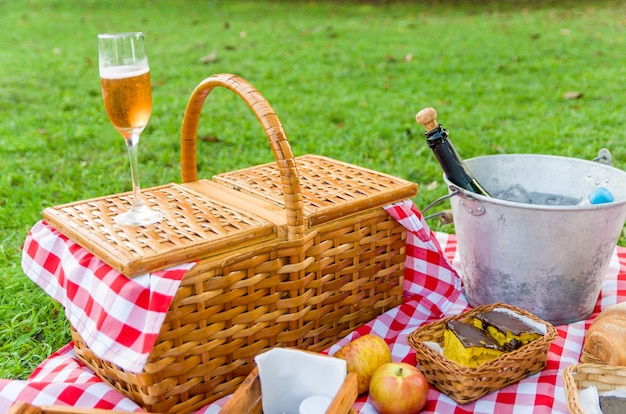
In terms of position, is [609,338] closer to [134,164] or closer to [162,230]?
[162,230]

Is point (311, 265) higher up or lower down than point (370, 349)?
higher up

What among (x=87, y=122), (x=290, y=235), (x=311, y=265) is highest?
(x=290, y=235)

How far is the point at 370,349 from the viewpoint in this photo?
146cm

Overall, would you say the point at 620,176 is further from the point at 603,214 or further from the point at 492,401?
the point at 492,401

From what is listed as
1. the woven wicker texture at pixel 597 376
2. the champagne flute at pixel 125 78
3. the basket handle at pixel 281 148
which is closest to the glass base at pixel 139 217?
the champagne flute at pixel 125 78

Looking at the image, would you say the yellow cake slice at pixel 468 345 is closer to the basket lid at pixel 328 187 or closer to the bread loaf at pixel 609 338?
the bread loaf at pixel 609 338

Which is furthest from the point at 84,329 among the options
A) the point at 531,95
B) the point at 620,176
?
the point at 531,95

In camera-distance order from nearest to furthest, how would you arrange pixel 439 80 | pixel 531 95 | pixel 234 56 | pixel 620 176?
pixel 620 176
pixel 531 95
pixel 439 80
pixel 234 56

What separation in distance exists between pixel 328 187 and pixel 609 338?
77 cm

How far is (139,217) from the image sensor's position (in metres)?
1.40

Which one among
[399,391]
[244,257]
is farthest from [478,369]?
[244,257]

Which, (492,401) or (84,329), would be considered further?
(492,401)

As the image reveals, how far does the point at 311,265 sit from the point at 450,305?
0.54m

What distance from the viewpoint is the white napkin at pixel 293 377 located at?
1257 millimetres
